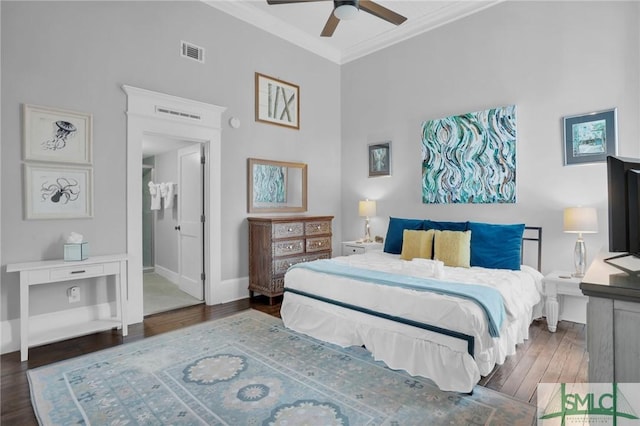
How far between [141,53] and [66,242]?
6.99 feet

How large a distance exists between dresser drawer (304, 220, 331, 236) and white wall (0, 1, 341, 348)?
0.87 m

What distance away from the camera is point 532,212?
388 centimetres

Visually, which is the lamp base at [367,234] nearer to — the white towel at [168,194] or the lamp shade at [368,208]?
the lamp shade at [368,208]

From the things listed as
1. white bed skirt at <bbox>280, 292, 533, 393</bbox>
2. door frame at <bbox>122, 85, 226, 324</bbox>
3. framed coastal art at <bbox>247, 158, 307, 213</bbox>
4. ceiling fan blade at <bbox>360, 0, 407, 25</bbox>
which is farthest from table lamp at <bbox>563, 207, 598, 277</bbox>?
door frame at <bbox>122, 85, 226, 324</bbox>

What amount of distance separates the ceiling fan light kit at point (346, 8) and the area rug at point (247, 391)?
9.78 feet

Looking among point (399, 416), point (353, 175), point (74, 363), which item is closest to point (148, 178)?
point (353, 175)

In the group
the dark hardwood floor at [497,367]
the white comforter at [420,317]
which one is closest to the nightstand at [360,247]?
the white comforter at [420,317]

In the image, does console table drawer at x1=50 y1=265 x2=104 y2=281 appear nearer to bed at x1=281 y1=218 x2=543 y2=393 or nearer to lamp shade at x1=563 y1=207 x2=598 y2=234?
bed at x1=281 y1=218 x2=543 y2=393

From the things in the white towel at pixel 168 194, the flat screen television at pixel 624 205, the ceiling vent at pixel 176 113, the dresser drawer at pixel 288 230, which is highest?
Answer: the ceiling vent at pixel 176 113

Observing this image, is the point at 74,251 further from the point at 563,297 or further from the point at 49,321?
the point at 563,297

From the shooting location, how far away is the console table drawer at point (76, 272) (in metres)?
2.92

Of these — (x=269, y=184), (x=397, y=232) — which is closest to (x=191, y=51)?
(x=269, y=184)

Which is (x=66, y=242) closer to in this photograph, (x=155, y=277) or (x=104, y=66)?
Answer: (x=104, y=66)

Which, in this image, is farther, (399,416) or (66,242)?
(66,242)
